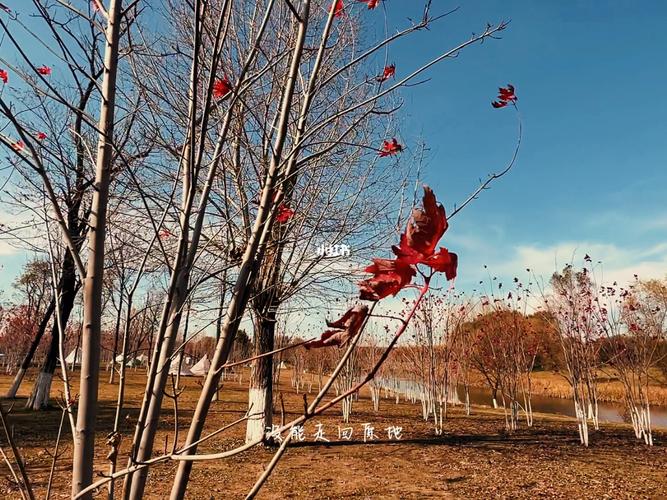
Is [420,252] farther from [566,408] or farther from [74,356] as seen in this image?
[566,408]

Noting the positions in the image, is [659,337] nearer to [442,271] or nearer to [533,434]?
[533,434]

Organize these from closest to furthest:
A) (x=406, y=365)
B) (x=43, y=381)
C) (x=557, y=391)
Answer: (x=43, y=381) < (x=406, y=365) < (x=557, y=391)

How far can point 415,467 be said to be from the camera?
593cm

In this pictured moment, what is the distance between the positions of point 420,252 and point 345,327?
0.16 m

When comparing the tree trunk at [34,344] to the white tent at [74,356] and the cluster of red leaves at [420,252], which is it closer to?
the white tent at [74,356]

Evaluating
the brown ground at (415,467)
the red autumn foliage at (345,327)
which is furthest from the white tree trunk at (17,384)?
the red autumn foliage at (345,327)

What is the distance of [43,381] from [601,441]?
38.9ft

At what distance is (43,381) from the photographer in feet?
33.8

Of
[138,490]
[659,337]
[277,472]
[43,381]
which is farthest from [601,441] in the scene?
[43,381]

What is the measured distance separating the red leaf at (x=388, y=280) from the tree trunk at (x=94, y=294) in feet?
1.92

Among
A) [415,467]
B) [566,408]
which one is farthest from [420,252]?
[566,408]

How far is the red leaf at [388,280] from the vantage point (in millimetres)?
636

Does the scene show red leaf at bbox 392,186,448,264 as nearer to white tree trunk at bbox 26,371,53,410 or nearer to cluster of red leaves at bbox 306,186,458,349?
cluster of red leaves at bbox 306,186,458,349

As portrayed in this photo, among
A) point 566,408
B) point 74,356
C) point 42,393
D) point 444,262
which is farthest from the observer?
point 566,408
